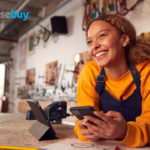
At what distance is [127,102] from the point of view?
100 centimetres

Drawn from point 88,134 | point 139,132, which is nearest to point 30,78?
point 88,134

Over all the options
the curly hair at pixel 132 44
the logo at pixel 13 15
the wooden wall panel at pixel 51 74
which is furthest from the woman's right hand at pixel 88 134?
the logo at pixel 13 15

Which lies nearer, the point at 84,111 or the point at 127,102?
the point at 84,111

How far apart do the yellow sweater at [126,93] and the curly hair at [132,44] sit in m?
0.04

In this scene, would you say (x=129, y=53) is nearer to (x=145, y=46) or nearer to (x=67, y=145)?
(x=145, y=46)

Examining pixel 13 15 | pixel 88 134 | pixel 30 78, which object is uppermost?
pixel 13 15

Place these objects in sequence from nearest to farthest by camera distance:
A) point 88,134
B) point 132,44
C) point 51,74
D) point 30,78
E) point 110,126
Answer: point 110,126 → point 88,134 → point 132,44 → point 51,74 → point 30,78

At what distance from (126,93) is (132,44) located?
31 cm

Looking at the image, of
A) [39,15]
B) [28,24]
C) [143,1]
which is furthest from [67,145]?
[28,24]

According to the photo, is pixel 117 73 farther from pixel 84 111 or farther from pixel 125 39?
pixel 84 111

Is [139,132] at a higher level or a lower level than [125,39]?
lower

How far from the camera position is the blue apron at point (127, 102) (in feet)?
3.27

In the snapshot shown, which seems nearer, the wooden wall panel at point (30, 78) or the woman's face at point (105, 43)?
the woman's face at point (105, 43)

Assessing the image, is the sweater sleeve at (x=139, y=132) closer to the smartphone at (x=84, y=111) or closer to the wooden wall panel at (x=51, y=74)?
the smartphone at (x=84, y=111)
